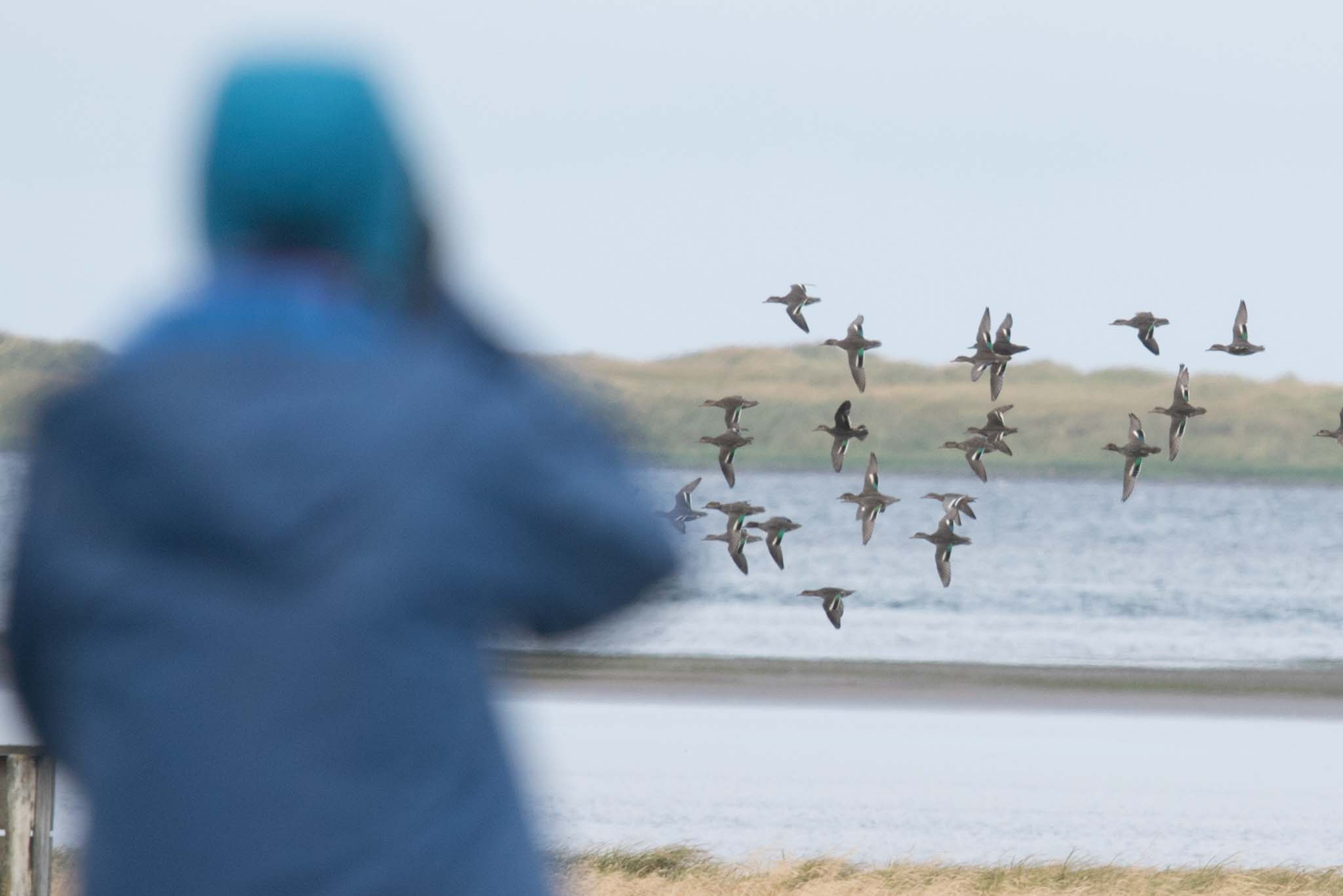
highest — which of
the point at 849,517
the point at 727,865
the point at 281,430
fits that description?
the point at 281,430

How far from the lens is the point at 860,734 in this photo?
635 inches

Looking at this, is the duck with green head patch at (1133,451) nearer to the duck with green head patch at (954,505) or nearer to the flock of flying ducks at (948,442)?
the flock of flying ducks at (948,442)

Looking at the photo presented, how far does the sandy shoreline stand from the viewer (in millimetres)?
18938

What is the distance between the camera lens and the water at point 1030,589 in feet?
75.7

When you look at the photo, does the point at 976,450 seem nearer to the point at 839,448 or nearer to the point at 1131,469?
the point at 839,448

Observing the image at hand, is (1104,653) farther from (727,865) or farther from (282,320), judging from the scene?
(282,320)

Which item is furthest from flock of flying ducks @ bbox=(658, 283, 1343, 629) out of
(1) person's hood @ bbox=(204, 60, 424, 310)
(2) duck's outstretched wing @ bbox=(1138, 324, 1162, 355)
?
(1) person's hood @ bbox=(204, 60, 424, 310)

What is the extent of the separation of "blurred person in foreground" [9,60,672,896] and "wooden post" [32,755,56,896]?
3658 mm

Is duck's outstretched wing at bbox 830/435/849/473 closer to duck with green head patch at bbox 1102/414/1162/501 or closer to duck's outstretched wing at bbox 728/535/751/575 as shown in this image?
duck's outstretched wing at bbox 728/535/751/575

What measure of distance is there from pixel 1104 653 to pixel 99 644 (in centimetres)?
2277

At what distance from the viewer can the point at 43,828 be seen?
5352 millimetres

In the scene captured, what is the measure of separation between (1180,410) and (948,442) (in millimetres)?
2909

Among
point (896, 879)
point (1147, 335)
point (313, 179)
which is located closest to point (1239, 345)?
point (1147, 335)

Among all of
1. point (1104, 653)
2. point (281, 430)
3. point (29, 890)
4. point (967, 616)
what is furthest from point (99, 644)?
point (967, 616)
